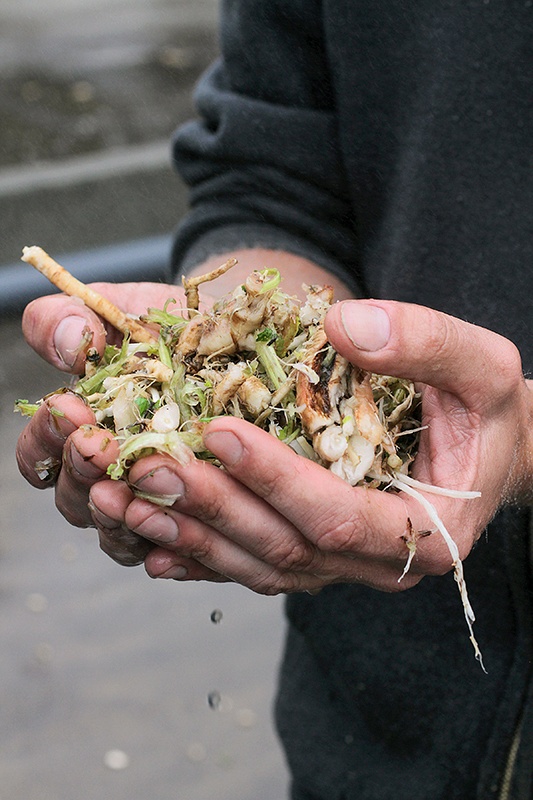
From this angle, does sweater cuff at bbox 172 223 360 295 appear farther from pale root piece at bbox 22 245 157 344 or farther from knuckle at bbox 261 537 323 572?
knuckle at bbox 261 537 323 572

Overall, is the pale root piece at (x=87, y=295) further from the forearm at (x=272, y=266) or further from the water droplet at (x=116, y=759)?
the water droplet at (x=116, y=759)

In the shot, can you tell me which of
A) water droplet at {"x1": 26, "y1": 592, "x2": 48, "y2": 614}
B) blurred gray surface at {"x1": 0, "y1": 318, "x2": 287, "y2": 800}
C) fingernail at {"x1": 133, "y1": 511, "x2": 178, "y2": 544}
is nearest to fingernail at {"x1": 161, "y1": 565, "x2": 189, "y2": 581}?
fingernail at {"x1": 133, "y1": 511, "x2": 178, "y2": 544}

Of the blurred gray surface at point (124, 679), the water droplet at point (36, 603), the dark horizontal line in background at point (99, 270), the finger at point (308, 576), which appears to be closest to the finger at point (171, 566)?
the finger at point (308, 576)

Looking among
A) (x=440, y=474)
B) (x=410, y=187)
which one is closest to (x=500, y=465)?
(x=440, y=474)

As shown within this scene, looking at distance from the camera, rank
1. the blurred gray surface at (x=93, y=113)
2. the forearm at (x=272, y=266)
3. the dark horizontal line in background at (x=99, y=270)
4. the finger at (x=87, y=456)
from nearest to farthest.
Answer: the finger at (x=87, y=456) → the forearm at (x=272, y=266) → the dark horizontal line in background at (x=99, y=270) → the blurred gray surface at (x=93, y=113)

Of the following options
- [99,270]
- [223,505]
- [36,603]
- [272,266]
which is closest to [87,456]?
[223,505]

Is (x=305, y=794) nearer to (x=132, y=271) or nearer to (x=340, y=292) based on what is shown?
(x=340, y=292)

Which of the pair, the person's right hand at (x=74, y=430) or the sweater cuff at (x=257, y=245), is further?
the sweater cuff at (x=257, y=245)

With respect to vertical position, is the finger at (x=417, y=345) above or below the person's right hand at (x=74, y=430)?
above
